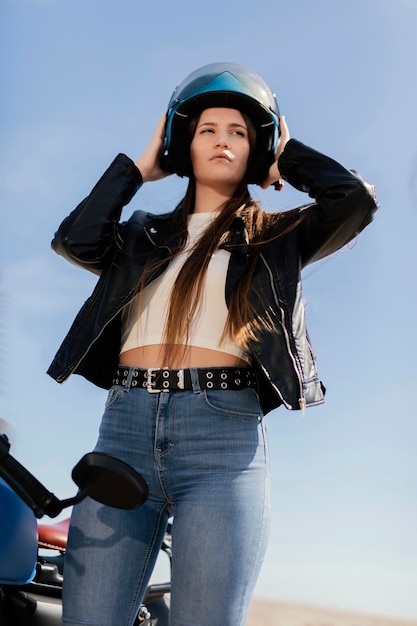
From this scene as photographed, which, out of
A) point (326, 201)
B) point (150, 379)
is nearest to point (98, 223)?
point (150, 379)

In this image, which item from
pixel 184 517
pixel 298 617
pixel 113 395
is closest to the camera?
pixel 184 517

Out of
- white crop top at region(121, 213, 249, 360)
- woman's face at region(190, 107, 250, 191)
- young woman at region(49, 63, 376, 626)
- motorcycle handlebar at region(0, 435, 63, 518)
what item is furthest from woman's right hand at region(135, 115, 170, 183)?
motorcycle handlebar at region(0, 435, 63, 518)

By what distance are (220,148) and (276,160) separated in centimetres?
21

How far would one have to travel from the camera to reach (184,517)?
207 centimetres

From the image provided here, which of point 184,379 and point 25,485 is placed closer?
point 25,485

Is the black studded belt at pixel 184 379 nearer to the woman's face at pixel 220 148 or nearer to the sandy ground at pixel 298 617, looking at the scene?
the woman's face at pixel 220 148

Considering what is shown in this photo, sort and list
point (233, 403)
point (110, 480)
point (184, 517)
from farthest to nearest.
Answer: point (233, 403) < point (184, 517) < point (110, 480)

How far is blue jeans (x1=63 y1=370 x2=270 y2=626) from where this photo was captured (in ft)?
6.57

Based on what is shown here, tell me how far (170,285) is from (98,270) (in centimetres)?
32

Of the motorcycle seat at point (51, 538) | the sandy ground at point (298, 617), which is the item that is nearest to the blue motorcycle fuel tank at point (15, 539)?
the motorcycle seat at point (51, 538)

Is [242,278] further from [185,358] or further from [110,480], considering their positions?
[110,480]

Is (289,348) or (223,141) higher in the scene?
(223,141)

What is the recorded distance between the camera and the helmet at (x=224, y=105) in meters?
2.68

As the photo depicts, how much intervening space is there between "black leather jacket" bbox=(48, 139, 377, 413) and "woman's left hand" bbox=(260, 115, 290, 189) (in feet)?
0.42
